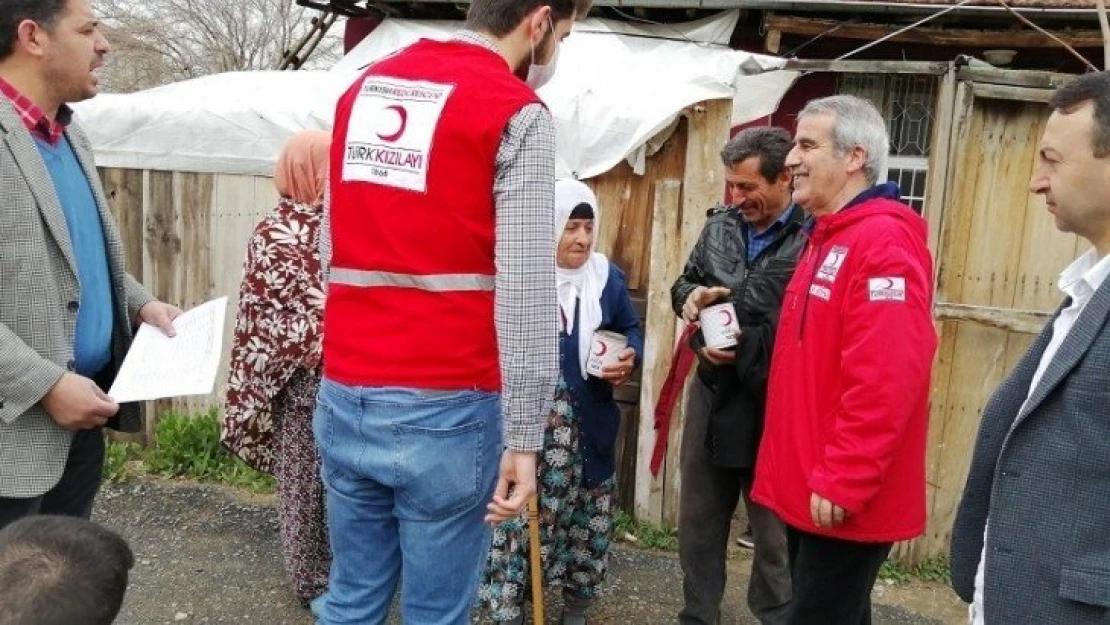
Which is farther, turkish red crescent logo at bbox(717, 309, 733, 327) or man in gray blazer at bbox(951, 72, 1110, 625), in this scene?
turkish red crescent logo at bbox(717, 309, 733, 327)

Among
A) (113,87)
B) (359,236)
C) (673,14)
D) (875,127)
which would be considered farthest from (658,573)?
(113,87)

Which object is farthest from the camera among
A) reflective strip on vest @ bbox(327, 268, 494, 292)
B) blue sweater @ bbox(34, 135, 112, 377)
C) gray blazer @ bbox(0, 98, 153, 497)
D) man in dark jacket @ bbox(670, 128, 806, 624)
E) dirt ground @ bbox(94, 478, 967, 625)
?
dirt ground @ bbox(94, 478, 967, 625)

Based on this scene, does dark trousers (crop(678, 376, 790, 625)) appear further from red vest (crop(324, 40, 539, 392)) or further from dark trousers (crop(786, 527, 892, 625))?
red vest (crop(324, 40, 539, 392))

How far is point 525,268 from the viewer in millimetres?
1968

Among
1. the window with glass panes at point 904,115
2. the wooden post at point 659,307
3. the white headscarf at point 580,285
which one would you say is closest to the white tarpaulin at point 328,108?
the wooden post at point 659,307

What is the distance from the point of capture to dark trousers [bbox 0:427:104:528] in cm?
256

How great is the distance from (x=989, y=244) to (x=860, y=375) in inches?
81.1

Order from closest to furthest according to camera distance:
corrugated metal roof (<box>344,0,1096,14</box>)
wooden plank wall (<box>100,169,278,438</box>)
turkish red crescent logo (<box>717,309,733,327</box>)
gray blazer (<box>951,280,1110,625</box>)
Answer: gray blazer (<box>951,280,1110,625</box>), turkish red crescent logo (<box>717,309,733,327</box>), wooden plank wall (<box>100,169,278,438</box>), corrugated metal roof (<box>344,0,1096,14</box>)

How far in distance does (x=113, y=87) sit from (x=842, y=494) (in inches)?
1044

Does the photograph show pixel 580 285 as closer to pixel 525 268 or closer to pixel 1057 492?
pixel 525 268

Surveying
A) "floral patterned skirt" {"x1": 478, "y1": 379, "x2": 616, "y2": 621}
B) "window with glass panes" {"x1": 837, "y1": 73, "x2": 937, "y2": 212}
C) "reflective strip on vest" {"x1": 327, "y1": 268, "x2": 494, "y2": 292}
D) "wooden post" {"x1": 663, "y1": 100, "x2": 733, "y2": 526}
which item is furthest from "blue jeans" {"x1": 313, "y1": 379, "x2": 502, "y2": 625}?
"window with glass panes" {"x1": 837, "y1": 73, "x2": 937, "y2": 212}

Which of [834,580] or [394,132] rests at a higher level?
[394,132]

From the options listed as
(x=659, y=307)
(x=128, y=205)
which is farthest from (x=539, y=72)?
(x=128, y=205)

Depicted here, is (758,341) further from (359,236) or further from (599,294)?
(359,236)
